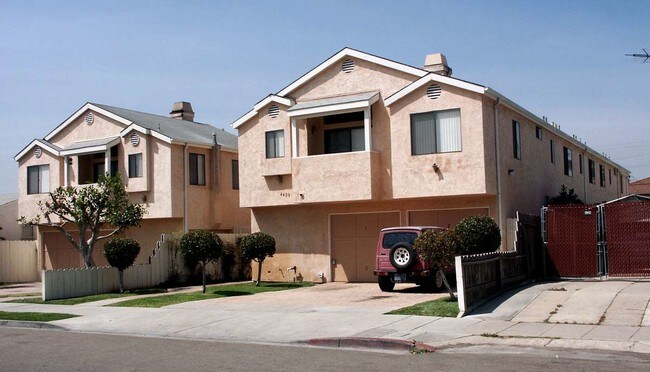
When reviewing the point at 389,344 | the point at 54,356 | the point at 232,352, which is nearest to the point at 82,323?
the point at 54,356

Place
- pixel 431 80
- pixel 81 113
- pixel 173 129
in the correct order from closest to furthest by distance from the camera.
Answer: pixel 431 80 → pixel 173 129 → pixel 81 113

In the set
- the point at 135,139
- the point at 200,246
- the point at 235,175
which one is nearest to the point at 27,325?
the point at 200,246

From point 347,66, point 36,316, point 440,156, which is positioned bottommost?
point 36,316

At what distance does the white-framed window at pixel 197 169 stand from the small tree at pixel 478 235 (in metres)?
14.2

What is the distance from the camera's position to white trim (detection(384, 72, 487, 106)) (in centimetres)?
2311

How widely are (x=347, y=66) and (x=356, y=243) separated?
632cm

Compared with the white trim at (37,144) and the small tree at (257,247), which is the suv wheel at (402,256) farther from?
the white trim at (37,144)

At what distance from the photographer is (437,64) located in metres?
26.1

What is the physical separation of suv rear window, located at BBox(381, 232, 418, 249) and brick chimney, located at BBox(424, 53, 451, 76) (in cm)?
709

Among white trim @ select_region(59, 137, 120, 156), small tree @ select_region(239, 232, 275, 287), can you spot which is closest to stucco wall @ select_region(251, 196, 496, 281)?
small tree @ select_region(239, 232, 275, 287)

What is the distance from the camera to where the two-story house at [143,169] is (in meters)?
30.6

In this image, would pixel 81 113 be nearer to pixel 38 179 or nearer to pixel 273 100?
pixel 38 179

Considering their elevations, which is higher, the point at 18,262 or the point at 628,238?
the point at 628,238

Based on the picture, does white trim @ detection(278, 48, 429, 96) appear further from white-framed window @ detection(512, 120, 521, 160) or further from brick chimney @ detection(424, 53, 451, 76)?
white-framed window @ detection(512, 120, 521, 160)
